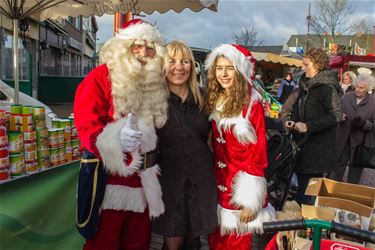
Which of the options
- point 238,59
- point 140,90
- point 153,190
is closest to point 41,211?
point 153,190

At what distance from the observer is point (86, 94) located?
2.10 m

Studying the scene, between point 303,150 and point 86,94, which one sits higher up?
point 86,94

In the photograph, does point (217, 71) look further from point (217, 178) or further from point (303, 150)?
point (303, 150)

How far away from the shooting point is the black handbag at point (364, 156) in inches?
203

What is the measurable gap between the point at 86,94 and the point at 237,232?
4.42 ft

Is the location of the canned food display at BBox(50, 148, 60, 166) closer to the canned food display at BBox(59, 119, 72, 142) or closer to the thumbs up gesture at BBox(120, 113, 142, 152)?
the canned food display at BBox(59, 119, 72, 142)

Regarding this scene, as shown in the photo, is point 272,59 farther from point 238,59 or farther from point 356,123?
point 238,59

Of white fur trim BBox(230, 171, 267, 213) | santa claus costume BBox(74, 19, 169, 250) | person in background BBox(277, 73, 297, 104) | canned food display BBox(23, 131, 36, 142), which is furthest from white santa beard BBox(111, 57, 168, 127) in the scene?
person in background BBox(277, 73, 297, 104)

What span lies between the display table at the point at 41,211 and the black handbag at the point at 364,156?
3920mm

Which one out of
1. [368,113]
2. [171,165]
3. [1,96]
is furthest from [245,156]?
[1,96]

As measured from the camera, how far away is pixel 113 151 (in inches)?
78.0

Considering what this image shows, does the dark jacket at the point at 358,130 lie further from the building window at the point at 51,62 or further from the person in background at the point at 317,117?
the building window at the point at 51,62

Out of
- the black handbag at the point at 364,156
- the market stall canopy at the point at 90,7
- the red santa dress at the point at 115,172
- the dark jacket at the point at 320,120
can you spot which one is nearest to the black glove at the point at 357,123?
the black handbag at the point at 364,156

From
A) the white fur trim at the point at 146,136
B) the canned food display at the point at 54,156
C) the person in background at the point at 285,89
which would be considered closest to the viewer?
the white fur trim at the point at 146,136
